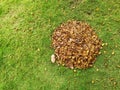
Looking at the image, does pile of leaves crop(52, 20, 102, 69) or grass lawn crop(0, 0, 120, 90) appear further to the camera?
pile of leaves crop(52, 20, 102, 69)

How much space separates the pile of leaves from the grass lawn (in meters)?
0.13

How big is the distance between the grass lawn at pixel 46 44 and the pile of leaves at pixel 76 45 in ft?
0.43

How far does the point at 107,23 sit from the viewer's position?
232 inches

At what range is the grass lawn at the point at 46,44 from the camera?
5.29 metres

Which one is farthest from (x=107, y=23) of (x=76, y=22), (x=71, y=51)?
(x=71, y=51)

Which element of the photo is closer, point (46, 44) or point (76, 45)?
point (76, 45)

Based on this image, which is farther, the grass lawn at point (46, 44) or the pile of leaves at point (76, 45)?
A: the pile of leaves at point (76, 45)

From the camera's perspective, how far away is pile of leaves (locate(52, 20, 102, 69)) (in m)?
5.40

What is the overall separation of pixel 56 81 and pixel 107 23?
1795 mm

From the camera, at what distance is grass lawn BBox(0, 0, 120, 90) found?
A: 529cm

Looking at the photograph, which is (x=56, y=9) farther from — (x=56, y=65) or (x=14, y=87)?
(x=14, y=87)

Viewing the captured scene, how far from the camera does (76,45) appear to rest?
5523 millimetres

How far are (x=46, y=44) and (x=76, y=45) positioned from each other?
2.33 ft

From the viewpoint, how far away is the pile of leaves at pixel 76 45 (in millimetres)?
5402
